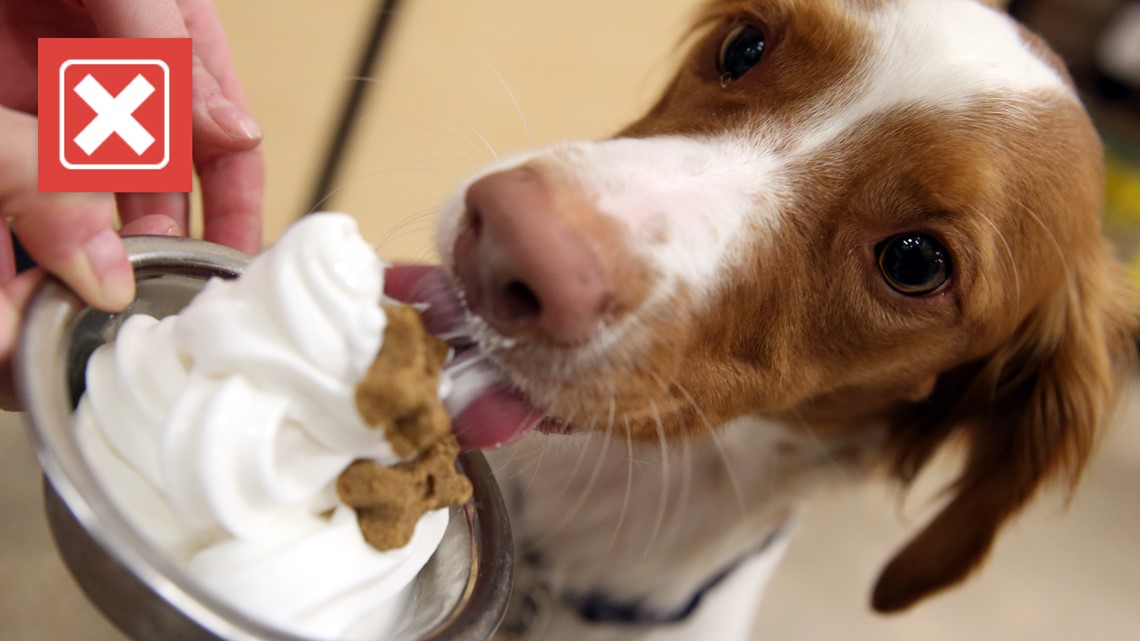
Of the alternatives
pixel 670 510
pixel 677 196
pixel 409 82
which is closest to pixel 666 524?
pixel 670 510

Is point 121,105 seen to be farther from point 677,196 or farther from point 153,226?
point 677,196

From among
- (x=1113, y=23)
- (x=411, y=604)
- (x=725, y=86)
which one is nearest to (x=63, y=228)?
(x=411, y=604)

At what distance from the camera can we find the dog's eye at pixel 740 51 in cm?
117

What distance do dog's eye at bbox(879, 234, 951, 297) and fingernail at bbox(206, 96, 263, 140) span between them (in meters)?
0.78

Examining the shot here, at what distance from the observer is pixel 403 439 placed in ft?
2.17

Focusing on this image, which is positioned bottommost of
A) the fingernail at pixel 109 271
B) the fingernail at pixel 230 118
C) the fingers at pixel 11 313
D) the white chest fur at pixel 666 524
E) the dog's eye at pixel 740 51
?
the white chest fur at pixel 666 524

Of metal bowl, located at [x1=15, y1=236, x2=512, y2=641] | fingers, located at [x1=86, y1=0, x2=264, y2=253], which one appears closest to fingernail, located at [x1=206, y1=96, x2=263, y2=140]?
fingers, located at [x1=86, y1=0, x2=264, y2=253]

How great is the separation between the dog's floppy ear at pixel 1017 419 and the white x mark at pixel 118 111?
1188 millimetres

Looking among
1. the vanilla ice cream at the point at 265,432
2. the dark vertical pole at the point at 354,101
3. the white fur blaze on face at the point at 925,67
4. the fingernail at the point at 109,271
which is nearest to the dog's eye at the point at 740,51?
the white fur blaze on face at the point at 925,67

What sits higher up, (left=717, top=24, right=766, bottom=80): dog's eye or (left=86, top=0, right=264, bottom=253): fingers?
(left=717, top=24, right=766, bottom=80): dog's eye

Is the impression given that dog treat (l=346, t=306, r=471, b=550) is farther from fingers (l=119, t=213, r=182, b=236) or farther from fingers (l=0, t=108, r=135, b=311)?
fingers (l=119, t=213, r=182, b=236)

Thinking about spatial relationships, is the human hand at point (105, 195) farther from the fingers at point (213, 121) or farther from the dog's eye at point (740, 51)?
the dog's eye at point (740, 51)

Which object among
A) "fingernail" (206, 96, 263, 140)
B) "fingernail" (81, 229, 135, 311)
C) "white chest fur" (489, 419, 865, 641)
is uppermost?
"fingernail" (81, 229, 135, 311)

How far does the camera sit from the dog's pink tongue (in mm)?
776
